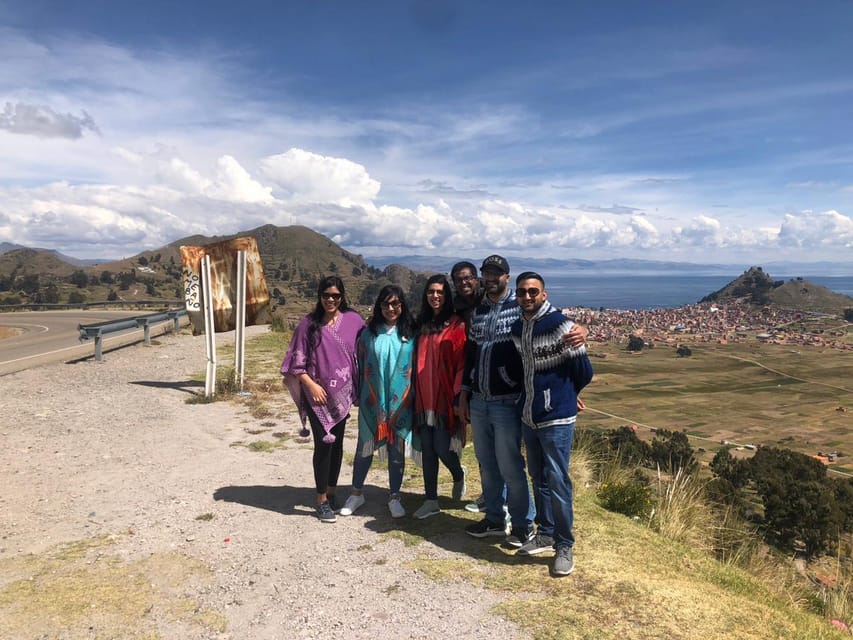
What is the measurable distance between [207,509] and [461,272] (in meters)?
3.19

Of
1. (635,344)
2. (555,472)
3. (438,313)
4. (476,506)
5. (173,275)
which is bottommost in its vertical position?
(635,344)

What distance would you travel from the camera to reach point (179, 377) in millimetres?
11664

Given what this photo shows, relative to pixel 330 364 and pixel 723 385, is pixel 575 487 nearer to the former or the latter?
pixel 330 364

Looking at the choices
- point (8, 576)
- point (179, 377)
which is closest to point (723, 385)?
point (179, 377)

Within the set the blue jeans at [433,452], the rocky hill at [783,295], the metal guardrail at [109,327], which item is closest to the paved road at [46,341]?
the metal guardrail at [109,327]

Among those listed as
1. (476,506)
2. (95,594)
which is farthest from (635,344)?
(95,594)

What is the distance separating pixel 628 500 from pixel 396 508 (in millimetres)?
2367

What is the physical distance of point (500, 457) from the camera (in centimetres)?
402

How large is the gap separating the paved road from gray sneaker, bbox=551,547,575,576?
1349 centimetres

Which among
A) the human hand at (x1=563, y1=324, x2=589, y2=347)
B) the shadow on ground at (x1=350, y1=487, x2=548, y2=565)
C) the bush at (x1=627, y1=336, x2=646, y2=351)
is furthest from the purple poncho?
the bush at (x1=627, y1=336, x2=646, y2=351)

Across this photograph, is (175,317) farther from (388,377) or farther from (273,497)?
(388,377)

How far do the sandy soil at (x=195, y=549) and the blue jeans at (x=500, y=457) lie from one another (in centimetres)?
46

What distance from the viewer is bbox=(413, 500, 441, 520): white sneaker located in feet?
15.5

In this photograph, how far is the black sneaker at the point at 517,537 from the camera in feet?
13.6
